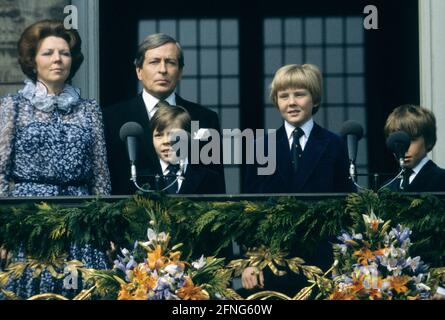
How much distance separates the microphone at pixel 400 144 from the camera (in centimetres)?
1404

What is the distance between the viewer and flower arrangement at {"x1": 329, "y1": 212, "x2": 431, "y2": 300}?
14.2 m

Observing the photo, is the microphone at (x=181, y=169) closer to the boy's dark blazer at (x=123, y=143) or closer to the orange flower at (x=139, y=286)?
the boy's dark blazer at (x=123, y=143)

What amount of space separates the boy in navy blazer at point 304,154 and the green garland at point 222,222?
413 mm

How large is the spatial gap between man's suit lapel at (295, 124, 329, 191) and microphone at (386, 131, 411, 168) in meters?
0.90

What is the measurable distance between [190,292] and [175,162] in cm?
114

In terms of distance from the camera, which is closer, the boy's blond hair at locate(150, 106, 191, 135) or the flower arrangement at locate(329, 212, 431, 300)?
the flower arrangement at locate(329, 212, 431, 300)

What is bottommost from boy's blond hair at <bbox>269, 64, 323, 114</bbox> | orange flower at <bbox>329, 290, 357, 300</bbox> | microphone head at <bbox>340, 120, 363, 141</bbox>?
orange flower at <bbox>329, 290, 357, 300</bbox>

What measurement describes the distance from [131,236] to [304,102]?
1783 millimetres

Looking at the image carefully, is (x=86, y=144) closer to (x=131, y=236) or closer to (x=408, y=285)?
(x=131, y=236)

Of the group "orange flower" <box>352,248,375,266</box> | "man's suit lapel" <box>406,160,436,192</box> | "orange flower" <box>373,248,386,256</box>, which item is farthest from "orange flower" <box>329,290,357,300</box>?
"man's suit lapel" <box>406,160,436,192</box>

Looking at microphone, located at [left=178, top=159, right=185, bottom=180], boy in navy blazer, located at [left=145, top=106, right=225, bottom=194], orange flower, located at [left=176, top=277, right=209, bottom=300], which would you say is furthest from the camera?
boy in navy blazer, located at [left=145, top=106, right=225, bottom=194]

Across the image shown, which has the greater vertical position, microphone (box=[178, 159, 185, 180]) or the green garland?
microphone (box=[178, 159, 185, 180])

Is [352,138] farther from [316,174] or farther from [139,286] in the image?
[139,286]

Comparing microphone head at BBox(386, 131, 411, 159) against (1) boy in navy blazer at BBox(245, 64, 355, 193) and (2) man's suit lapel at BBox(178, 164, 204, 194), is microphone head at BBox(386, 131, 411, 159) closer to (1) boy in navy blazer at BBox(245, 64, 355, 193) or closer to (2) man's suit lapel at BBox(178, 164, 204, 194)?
(1) boy in navy blazer at BBox(245, 64, 355, 193)
